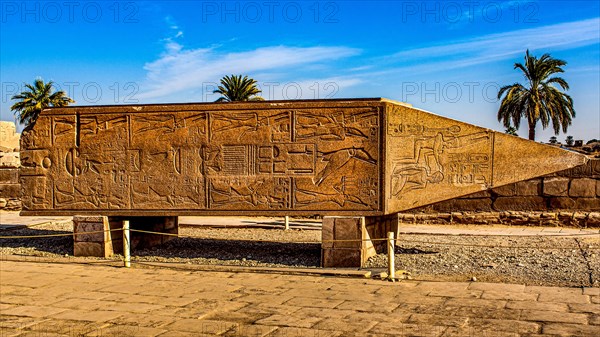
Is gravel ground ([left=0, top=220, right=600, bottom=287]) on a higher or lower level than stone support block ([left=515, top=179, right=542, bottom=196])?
lower

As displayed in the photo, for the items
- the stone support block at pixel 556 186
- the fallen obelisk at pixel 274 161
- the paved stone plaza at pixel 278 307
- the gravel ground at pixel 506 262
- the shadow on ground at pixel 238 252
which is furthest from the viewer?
the stone support block at pixel 556 186

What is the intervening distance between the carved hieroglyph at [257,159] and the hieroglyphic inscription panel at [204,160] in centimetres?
1

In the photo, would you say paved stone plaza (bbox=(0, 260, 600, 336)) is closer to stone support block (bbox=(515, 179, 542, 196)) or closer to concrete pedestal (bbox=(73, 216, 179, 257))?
concrete pedestal (bbox=(73, 216, 179, 257))

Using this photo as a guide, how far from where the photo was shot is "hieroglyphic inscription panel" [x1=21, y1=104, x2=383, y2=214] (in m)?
8.55

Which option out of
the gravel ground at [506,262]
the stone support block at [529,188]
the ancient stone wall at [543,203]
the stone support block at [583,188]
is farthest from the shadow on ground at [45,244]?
the stone support block at [583,188]

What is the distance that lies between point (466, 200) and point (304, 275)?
6.71 metres

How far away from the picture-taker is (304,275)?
772 cm

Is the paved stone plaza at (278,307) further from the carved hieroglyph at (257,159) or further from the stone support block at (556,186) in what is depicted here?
the stone support block at (556,186)

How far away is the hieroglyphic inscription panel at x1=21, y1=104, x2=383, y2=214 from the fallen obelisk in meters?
0.02

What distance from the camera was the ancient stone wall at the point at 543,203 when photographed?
12.5 metres

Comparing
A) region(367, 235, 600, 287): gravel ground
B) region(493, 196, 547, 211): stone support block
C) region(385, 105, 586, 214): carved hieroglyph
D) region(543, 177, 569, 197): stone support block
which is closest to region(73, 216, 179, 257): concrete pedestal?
region(367, 235, 600, 287): gravel ground

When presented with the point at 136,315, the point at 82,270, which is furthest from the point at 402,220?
the point at 136,315

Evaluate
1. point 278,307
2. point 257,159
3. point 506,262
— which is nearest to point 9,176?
point 257,159

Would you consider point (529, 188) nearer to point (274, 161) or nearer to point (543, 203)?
point (543, 203)
